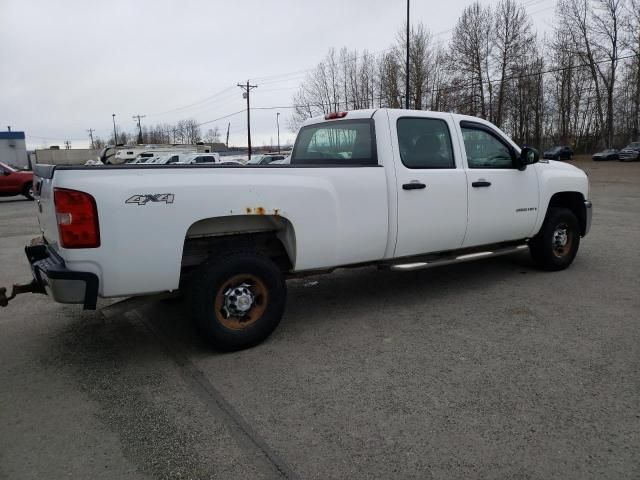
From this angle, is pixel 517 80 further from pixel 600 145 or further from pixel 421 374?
pixel 421 374

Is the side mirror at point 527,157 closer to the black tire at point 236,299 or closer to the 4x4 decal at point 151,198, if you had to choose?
the black tire at point 236,299

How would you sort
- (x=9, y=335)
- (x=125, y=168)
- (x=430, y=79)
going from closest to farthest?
1. (x=125, y=168)
2. (x=9, y=335)
3. (x=430, y=79)

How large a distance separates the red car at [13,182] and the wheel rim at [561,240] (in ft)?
65.5

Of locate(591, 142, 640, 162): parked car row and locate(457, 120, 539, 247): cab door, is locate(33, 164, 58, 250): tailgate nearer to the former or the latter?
locate(457, 120, 539, 247): cab door

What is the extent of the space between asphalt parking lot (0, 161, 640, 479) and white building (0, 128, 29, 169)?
56272 millimetres

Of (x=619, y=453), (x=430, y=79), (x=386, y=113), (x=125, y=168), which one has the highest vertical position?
(x=430, y=79)

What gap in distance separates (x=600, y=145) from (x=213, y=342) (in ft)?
223

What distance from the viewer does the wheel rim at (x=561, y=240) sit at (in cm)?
641

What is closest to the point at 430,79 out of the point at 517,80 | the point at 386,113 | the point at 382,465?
the point at 517,80

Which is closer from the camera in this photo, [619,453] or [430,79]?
[619,453]

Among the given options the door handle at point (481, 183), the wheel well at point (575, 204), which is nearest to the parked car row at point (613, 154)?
the wheel well at point (575, 204)

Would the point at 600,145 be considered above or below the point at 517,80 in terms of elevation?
below

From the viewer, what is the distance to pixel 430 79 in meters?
46.2

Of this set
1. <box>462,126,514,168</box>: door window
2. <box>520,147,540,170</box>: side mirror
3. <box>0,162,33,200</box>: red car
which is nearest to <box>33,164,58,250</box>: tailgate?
<box>462,126,514,168</box>: door window
